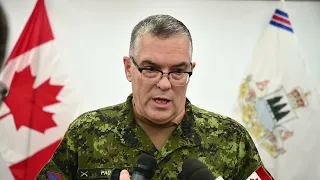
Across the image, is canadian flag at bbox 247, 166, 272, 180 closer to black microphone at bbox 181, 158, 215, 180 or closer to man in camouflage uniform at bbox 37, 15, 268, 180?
man in camouflage uniform at bbox 37, 15, 268, 180

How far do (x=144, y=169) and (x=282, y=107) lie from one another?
5.66ft

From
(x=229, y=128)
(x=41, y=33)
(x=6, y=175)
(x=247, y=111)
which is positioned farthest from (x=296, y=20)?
(x=6, y=175)

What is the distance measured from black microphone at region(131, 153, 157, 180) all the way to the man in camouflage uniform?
342 millimetres

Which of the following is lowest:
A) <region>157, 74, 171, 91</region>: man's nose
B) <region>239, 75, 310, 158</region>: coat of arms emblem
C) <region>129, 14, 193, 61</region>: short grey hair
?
<region>239, 75, 310, 158</region>: coat of arms emblem

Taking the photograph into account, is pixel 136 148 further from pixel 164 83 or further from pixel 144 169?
pixel 144 169

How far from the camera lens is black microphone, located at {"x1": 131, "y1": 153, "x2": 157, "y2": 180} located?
2.58ft

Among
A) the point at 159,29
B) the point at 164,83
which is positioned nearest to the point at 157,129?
the point at 164,83

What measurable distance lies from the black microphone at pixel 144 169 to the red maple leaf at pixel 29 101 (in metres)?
1.51

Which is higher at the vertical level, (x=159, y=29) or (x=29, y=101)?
(x=159, y=29)

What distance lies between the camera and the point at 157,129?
1302 mm

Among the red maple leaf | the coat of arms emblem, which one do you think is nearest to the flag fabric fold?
the coat of arms emblem

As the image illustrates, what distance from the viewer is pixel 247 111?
2.31 metres

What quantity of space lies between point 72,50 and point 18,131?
62 cm

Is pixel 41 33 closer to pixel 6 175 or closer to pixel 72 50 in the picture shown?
pixel 72 50
